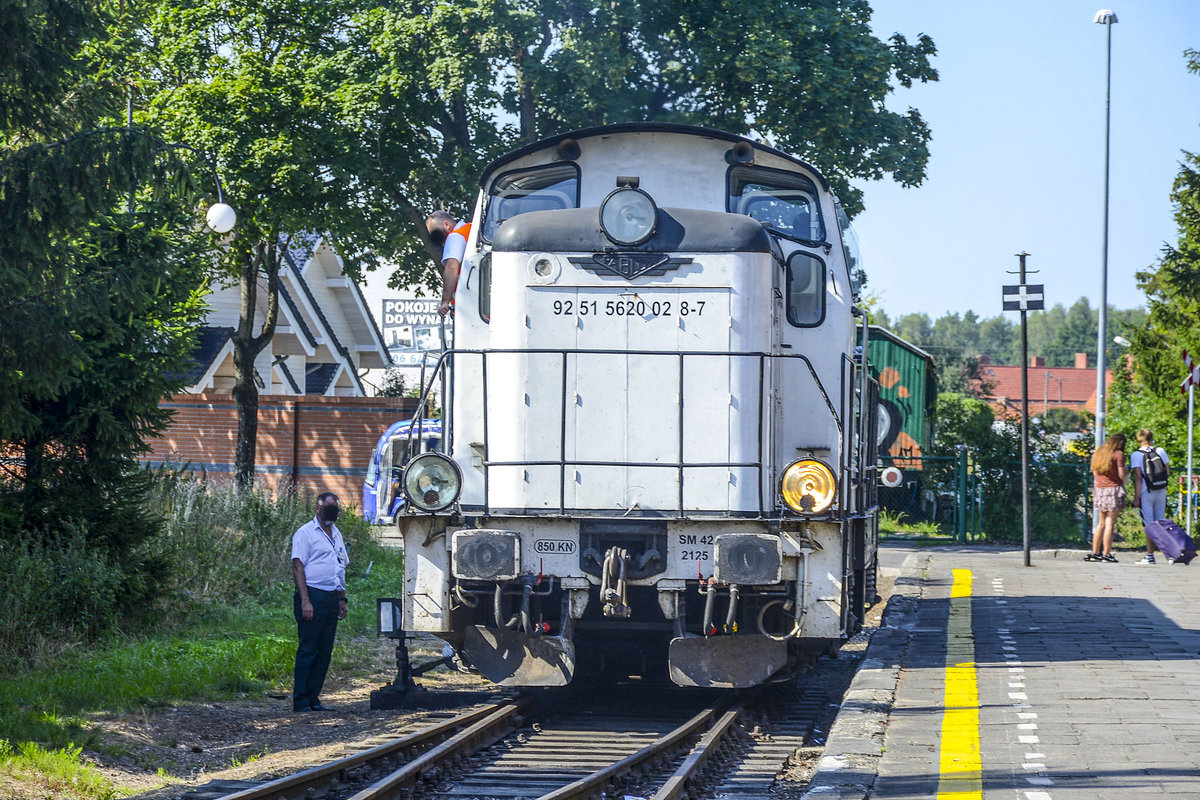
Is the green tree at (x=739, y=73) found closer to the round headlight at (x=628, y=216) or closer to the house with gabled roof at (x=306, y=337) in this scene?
the house with gabled roof at (x=306, y=337)

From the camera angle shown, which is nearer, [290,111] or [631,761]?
[631,761]

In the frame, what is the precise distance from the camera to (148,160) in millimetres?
8664

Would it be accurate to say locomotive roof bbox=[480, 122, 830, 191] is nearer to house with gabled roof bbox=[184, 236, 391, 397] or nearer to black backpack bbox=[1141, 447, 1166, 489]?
black backpack bbox=[1141, 447, 1166, 489]

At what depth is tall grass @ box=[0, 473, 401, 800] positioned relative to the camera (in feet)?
25.3

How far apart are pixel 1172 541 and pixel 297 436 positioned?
1826 centimetres

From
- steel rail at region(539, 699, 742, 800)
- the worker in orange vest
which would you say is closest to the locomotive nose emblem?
the worker in orange vest

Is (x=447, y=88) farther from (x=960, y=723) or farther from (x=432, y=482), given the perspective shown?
(x=960, y=723)

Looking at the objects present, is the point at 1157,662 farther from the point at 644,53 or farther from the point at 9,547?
the point at 644,53

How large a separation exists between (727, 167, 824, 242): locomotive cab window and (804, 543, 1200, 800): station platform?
10.8 ft

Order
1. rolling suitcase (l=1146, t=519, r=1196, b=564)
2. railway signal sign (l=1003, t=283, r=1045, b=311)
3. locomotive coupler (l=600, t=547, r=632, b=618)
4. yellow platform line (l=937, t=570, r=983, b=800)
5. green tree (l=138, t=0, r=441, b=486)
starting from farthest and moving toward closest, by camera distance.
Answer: green tree (l=138, t=0, r=441, b=486), rolling suitcase (l=1146, t=519, r=1196, b=564), railway signal sign (l=1003, t=283, r=1045, b=311), locomotive coupler (l=600, t=547, r=632, b=618), yellow platform line (l=937, t=570, r=983, b=800)

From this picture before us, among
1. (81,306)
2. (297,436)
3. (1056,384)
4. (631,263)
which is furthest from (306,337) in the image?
(1056,384)

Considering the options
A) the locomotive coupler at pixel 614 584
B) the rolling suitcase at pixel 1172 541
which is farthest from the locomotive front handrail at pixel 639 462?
the rolling suitcase at pixel 1172 541

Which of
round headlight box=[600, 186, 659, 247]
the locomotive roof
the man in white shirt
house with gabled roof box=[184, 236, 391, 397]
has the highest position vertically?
house with gabled roof box=[184, 236, 391, 397]

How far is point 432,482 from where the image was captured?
25.8 ft
